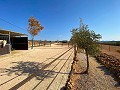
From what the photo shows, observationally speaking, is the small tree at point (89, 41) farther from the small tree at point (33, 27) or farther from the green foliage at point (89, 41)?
the small tree at point (33, 27)

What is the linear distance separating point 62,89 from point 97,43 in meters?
5.49

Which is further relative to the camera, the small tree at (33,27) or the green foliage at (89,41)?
the small tree at (33,27)

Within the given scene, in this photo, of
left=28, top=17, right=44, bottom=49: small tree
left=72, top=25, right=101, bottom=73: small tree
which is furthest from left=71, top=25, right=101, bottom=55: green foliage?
left=28, top=17, right=44, bottom=49: small tree

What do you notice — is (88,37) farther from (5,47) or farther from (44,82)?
(5,47)

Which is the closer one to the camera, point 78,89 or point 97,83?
point 78,89

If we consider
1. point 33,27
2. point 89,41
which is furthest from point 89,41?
point 33,27

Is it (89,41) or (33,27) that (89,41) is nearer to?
(89,41)

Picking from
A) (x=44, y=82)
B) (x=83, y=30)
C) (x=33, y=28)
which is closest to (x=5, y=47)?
(x=83, y=30)

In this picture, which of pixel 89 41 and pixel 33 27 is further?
pixel 33 27

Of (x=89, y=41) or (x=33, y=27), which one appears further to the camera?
(x=33, y=27)

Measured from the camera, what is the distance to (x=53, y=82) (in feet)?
28.9

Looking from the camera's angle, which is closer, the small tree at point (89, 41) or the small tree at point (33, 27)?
the small tree at point (89, 41)

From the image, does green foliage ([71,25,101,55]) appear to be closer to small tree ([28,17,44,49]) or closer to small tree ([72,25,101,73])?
small tree ([72,25,101,73])

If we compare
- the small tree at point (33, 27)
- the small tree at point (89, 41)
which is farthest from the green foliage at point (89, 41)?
the small tree at point (33, 27)
